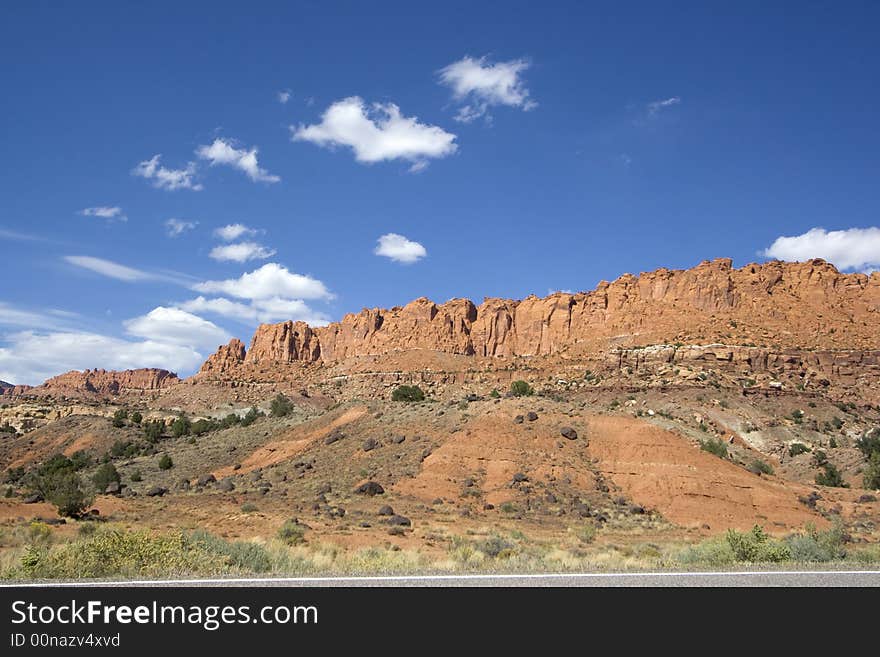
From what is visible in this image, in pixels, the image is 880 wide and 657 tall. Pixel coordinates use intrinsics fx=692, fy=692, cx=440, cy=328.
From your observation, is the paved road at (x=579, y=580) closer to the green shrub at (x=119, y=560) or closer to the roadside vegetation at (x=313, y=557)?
the roadside vegetation at (x=313, y=557)

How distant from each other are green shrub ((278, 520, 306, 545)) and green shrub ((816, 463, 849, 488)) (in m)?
41.3

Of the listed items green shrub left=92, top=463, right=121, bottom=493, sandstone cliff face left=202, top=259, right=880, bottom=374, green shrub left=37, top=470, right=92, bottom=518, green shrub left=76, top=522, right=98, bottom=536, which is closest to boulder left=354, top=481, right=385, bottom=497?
green shrub left=37, top=470, right=92, bottom=518

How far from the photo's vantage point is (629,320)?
367 feet

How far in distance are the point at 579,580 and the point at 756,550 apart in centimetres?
809

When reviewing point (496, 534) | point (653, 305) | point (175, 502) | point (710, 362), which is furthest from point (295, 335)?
point (496, 534)

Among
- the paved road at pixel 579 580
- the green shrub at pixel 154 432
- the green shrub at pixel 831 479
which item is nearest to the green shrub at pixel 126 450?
the green shrub at pixel 154 432

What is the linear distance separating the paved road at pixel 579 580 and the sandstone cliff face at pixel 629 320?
3342 inches

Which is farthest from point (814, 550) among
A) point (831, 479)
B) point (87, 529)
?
point (831, 479)

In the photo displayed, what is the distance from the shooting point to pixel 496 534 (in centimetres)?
2653

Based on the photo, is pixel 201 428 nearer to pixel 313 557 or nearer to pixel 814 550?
pixel 313 557

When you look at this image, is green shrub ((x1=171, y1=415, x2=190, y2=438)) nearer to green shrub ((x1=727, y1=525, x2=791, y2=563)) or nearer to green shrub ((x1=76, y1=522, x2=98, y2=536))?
green shrub ((x1=76, y1=522, x2=98, y2=536))
